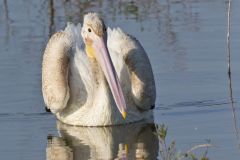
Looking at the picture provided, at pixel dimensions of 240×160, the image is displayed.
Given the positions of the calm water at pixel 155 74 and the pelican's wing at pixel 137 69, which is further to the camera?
the pelican's wing at pixel 137 69

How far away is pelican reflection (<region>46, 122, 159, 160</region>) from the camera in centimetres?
931

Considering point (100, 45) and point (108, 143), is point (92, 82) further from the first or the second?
point (108, 143)

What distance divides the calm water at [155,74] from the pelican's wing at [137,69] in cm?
22

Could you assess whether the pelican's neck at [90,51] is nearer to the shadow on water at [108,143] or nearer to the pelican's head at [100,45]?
the pelican's head at [100,45]

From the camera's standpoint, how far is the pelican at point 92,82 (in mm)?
10492

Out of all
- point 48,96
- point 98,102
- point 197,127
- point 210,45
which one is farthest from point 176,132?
point 210,45

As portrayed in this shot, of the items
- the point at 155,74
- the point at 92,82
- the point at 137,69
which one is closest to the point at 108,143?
the point at 92,82

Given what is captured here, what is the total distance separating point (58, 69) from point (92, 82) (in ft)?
1.23

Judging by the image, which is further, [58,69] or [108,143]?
[58,69]

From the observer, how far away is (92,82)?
35.2ft

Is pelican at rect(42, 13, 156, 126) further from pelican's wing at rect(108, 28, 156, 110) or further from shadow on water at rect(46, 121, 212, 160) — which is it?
shadow on water at rect(46, 121, 212, 160)

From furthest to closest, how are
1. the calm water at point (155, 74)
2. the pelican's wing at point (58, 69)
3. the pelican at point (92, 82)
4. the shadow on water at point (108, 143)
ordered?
1. the pelican's wing at point (58, 69)
2. the pelican at point (92, 82)
3. the calm water at point (155, 74)
4. the shadow on water at point (108, 143)

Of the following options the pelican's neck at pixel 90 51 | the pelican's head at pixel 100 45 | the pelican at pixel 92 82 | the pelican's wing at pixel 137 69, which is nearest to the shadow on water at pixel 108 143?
the pelican at pixel 92 82

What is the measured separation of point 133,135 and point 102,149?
70 cm
